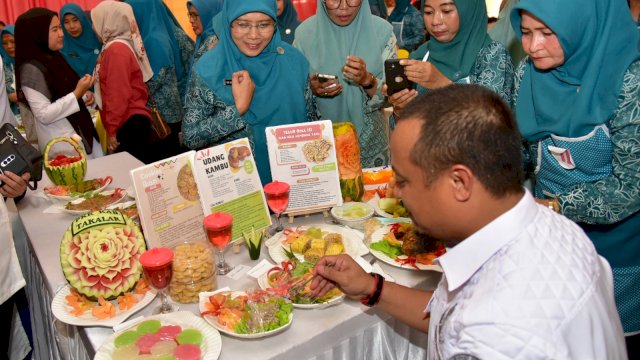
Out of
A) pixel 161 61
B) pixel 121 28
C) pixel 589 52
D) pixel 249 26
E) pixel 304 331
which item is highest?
pixel 121 28

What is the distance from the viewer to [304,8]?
776 centimetres

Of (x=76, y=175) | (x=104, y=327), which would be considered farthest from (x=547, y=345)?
(x=76, y=175)

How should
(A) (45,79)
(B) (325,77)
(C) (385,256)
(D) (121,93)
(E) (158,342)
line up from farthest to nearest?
(D) (121,93)
(A) (45,79)
(B) (325,77)
(C) (385,256)
(E) (158,342)

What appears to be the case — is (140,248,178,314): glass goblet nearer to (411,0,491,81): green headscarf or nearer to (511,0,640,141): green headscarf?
(511,0,640,141): green headscarf

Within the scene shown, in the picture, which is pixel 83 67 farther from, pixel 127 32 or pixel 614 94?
pixel 614 94

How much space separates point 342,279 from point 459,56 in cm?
136

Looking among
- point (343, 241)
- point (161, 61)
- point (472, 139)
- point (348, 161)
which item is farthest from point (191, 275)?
point (161, 61)

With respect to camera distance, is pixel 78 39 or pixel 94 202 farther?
pixel 78 39

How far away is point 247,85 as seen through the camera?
2053 millimetres

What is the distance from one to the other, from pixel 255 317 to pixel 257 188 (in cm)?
56

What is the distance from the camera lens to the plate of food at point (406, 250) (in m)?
1.49

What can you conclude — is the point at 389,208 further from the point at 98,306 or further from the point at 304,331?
the point at 98,306

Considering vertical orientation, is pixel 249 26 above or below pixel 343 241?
above

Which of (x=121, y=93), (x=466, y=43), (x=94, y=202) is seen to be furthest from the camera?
(x=121, y=93)
